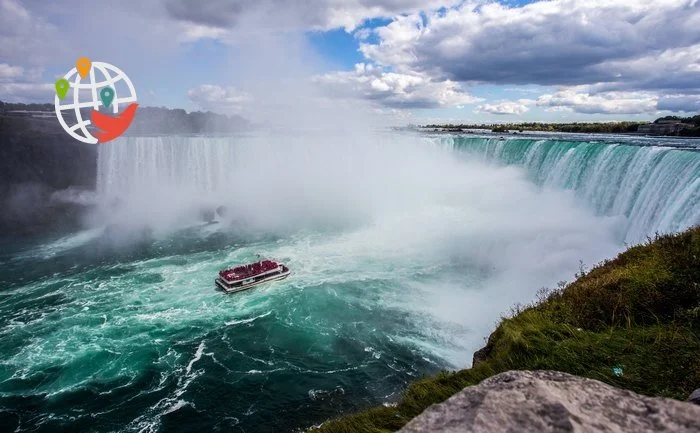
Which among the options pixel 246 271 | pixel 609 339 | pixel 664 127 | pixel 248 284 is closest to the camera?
pixel 609 339

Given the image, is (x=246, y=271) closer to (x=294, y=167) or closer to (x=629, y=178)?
(x=629, y=178)

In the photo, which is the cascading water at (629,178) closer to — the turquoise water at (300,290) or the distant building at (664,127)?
the turquoise water at (300,290)

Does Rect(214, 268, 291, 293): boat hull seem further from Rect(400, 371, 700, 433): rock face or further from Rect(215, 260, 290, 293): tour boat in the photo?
Rect(400, 371, 700, 433): rock face

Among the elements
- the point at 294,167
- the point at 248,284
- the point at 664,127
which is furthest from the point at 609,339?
the point at 664,127

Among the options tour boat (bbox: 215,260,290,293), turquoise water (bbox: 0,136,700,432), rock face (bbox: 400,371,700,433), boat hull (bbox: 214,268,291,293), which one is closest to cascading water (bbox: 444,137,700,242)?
turquoise water (bbox: 0,136,700,432)

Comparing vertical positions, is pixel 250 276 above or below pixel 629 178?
below

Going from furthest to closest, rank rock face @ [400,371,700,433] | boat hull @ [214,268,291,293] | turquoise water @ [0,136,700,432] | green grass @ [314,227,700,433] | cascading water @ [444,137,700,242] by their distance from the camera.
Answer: boat hull @ [214,268,291,293] < cascading water @ [444,137,700,242] < turquoise water @ [0,136,700,432] < green grass @ [314,227,700,433] < rock face @ [400,371,700,433]

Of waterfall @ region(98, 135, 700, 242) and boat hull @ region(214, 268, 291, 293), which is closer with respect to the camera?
boat hull @ region(214, 268, 291, 293)
